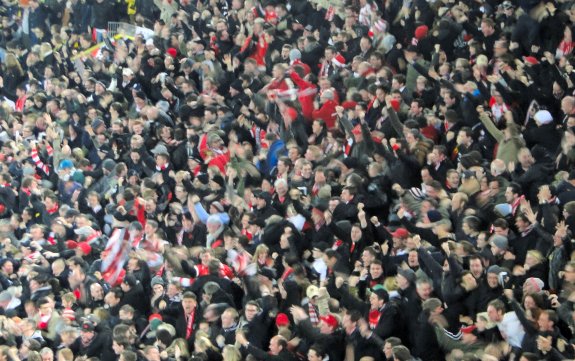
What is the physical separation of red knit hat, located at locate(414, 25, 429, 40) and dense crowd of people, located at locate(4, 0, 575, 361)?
0.07 m

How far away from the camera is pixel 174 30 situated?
22.5m

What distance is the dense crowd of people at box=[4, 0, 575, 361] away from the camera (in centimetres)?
1367

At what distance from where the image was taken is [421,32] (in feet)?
61.8

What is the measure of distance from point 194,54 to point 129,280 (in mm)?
5808

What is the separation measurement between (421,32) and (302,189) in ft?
11.2

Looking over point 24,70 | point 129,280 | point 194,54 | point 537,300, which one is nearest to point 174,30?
point 194,54

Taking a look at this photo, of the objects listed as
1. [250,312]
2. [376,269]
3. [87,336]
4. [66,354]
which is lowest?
[66,354]

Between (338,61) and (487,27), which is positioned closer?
(487,27)

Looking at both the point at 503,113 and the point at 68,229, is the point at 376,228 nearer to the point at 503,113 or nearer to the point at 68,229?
the point at 503,113

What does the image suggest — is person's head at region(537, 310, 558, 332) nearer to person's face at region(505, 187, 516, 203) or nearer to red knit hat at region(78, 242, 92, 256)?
person's face at region(505, 187, 516, 203)

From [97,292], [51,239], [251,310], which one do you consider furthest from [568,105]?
[51,239]

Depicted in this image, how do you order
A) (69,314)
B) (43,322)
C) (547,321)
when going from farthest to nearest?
(43,322) < (69,314) < (547,321)

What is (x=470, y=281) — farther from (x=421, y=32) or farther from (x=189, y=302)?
(x=421, y=32)

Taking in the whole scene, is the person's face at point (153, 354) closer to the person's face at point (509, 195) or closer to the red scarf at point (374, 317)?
the red scarf at point (374, 317)
